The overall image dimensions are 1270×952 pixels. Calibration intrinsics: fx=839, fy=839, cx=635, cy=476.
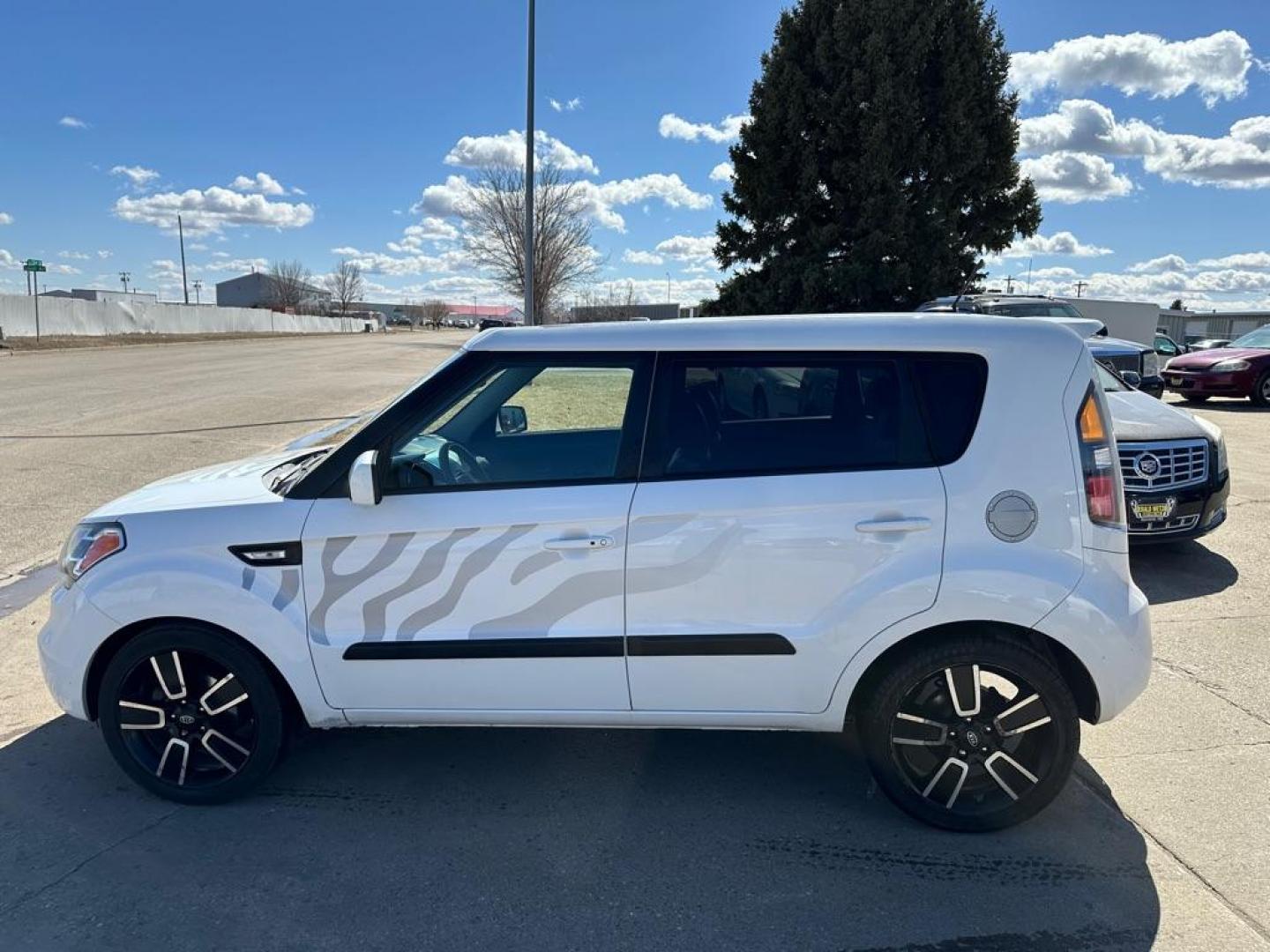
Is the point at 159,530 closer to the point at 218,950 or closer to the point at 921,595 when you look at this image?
the point at 218,950

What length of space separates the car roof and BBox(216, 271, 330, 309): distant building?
4275 inches

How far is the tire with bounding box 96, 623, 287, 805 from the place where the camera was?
3074 millimetres

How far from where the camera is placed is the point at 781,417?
3002mm

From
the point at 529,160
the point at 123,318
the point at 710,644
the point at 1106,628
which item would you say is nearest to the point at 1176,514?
the point at 1106,628

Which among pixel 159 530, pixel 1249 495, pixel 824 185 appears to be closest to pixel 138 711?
pixel 159 530

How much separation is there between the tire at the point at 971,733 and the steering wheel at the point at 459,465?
1.66m

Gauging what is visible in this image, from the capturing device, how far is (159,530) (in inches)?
119

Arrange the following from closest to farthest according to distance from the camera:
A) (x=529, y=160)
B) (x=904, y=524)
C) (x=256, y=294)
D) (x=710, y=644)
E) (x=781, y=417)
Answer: (x=904, y=524), (x=710, y=644), (x=781, y=417), (x=529, y=160), (x=256, y=294)

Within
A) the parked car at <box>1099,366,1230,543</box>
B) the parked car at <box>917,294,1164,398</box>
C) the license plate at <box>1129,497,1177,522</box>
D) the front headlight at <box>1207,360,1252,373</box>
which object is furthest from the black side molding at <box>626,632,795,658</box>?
the front headlight at <box>1207,360,1252,373</box>

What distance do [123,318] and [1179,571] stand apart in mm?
54223

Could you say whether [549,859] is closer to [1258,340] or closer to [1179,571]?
[1179,571]

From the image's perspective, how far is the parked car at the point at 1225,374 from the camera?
1599 centimetres

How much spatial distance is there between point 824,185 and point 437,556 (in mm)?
16930

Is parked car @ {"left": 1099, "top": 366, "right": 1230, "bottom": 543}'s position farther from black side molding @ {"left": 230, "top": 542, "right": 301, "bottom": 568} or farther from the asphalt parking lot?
black side molding @ {"left": 230, "top": 542, "right": 301, "bottom": 568}
